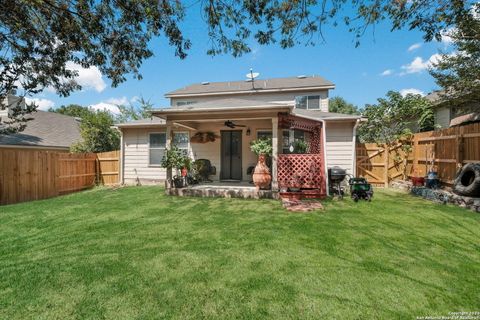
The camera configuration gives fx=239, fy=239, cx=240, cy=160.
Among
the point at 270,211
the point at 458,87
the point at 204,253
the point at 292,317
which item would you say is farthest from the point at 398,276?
the point at 458,87

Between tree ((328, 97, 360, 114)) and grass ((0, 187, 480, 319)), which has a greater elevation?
tree ((328, 97, 360, 114))

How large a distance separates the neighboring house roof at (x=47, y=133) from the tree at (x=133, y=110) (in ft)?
15.0

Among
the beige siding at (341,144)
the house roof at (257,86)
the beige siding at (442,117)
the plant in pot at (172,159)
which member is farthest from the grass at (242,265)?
the beige siding at (442,117)

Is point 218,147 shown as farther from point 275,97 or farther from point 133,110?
point 133,110

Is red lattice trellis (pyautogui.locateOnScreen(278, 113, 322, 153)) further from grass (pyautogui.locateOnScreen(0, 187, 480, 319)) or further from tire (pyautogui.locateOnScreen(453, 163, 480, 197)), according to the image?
tire (pyautogui.locateOnScreen(453, 163, 480, 197))

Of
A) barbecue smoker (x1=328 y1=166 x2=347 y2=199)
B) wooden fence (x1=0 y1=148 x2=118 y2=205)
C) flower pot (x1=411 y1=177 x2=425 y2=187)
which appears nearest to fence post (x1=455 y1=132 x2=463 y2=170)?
flower pot (x1=411 y1=177 x2=425 y2=187)

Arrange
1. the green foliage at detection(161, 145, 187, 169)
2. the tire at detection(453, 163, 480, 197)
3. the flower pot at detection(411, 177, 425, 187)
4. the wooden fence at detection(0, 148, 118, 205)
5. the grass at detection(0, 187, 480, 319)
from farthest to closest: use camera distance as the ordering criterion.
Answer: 1. the flower pot at detection(411, 177, 425, 187)
2. the green foliage at detection(161, 145, 187, 169)
3. the wooden fence at detection(0, 148, 118, 205)
4. the tire at detection(453, 163, 480, 197)
5. the grass at detection(0, 187, 480, 319)

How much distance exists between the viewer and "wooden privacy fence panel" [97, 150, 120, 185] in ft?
38.8

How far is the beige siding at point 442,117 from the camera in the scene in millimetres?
14492

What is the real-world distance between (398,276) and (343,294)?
33.9 inches

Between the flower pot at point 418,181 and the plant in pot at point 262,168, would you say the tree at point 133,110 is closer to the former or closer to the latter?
the plant in pot at point 262,168

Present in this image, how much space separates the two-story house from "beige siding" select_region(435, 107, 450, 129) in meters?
7.93

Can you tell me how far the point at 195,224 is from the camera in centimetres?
494

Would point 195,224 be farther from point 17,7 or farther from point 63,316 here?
point 17,7
